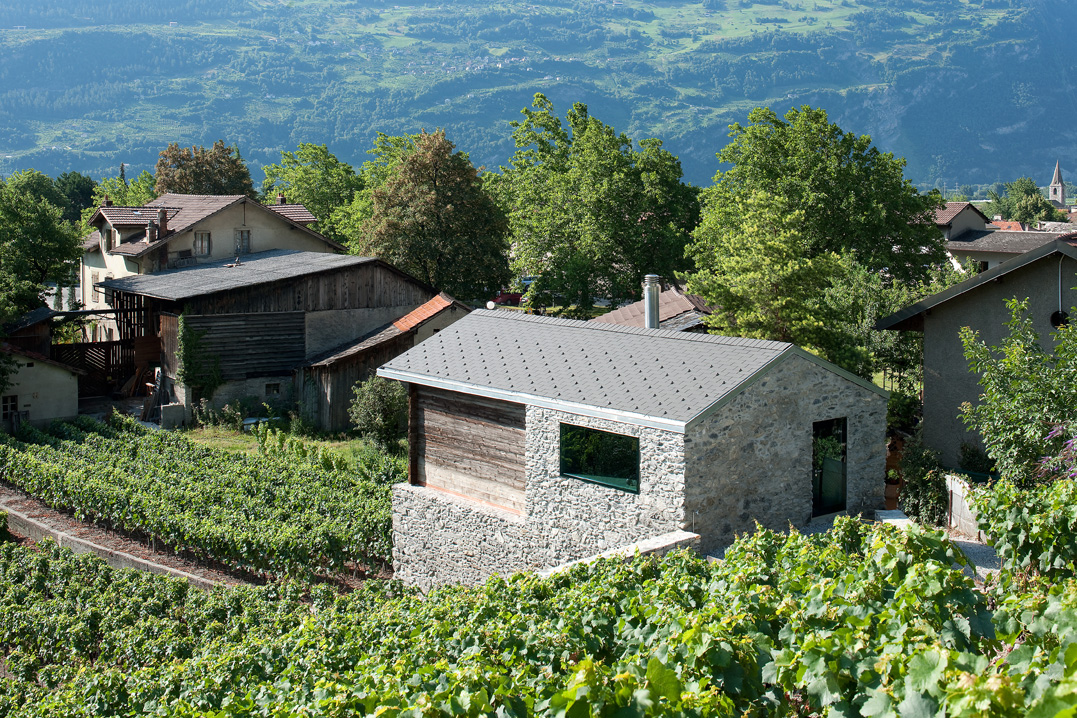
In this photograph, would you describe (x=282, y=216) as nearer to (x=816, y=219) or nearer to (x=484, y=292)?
(x=484, y=292)

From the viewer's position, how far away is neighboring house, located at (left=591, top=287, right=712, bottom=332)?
105 feet

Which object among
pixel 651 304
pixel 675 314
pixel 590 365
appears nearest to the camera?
pixel 590 365

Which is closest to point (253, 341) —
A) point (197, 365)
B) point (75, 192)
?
point (197, 365)

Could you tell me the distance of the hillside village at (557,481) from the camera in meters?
8.37

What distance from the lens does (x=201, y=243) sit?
41.2 m

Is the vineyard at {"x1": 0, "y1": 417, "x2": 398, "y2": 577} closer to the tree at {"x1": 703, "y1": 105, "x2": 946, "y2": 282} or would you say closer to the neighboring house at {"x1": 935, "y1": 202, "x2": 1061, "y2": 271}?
the tree at {"x1": 703, "y1": 105, "x2": 946, "y2": 282}

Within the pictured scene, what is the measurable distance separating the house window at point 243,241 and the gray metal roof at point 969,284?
99.4 ft

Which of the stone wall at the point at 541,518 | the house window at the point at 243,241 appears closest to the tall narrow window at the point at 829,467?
the stone wall at the point at 541,518

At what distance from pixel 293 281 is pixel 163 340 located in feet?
16.7

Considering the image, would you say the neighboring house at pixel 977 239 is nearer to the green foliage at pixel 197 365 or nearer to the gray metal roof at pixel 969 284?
the gray metal roof at pixel 969 284

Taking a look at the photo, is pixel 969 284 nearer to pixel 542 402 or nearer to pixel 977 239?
pixel 542 402

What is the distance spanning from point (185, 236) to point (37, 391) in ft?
32.8

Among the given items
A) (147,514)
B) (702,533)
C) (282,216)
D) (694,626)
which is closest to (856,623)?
(694,626)

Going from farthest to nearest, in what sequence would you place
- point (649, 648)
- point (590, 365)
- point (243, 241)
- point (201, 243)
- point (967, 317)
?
point (243, 241), point (201, 243), point (967, 317), point (590, 365), point (649, 648)
